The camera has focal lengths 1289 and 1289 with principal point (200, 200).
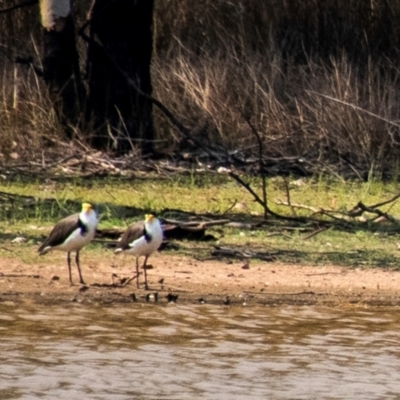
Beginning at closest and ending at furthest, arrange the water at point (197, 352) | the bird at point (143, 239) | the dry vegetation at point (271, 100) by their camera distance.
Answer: the water at point (197, 352), the bird at point (143, 239), the dry vegetation at point (271, 100)

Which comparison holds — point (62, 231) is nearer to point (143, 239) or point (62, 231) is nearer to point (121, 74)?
point (143, 239)

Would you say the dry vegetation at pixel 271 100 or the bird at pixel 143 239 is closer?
the bird at pixel 143 239

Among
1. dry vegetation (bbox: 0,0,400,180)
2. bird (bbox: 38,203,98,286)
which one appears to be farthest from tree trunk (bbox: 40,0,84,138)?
bird (bbox: 38,203,98,286)

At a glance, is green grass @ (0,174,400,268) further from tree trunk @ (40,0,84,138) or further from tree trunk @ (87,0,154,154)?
tree trunk @ (40,0,84,138)

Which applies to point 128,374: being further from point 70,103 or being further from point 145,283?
point 70,103

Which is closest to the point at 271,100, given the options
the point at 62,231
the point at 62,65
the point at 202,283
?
the point at 62,65

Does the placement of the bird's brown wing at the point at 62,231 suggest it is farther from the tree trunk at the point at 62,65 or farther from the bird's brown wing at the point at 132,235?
the tree trunk at the point at 62,65

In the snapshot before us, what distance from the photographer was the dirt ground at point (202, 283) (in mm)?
7457

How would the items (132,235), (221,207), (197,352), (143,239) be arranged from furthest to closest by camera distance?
(221,207), (132,235), (143,239), (197,352)

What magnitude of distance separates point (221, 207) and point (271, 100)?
2961 millimetres

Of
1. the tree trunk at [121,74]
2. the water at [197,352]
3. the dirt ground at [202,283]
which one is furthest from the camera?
the tree trunk at [121,74]

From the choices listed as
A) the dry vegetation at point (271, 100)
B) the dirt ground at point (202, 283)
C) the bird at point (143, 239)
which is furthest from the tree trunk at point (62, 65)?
the bird at point (143, 239)

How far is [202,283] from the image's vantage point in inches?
305

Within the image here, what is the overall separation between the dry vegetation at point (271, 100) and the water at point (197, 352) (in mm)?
4631
